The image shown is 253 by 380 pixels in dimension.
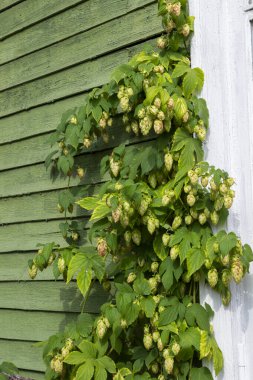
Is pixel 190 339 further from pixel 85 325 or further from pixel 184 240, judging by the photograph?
pixel 85 325

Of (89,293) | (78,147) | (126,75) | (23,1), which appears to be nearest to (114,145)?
(78,147)

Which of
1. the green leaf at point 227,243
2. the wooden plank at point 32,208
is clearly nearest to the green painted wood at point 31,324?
the wooden plank at point 32,208

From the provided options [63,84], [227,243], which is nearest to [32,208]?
[63,84]

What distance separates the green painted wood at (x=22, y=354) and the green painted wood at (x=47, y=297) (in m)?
0.21

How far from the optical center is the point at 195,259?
316 centimetres

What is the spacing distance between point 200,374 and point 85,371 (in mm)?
492

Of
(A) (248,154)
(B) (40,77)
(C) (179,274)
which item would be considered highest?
(B) (40,77)

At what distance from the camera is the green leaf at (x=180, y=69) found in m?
3.35

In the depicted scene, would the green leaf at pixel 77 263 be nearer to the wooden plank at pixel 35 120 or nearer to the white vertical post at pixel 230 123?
the white vertical post at pixel 230 123

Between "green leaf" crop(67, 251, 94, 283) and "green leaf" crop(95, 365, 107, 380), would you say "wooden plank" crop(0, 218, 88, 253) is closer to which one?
"green leaf" crop(67, 251, 94, 283)

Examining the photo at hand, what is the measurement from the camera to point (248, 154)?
3242 millimetres

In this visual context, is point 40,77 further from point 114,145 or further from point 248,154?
point 248,154

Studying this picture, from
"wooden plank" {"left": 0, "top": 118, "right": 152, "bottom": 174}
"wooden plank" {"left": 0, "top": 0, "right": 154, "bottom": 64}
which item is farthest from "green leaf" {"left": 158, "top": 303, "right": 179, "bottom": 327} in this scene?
"wooden plank" {"left": 0, "top": 0, "right": 154, "bottom": 64}

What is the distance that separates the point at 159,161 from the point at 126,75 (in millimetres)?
424
